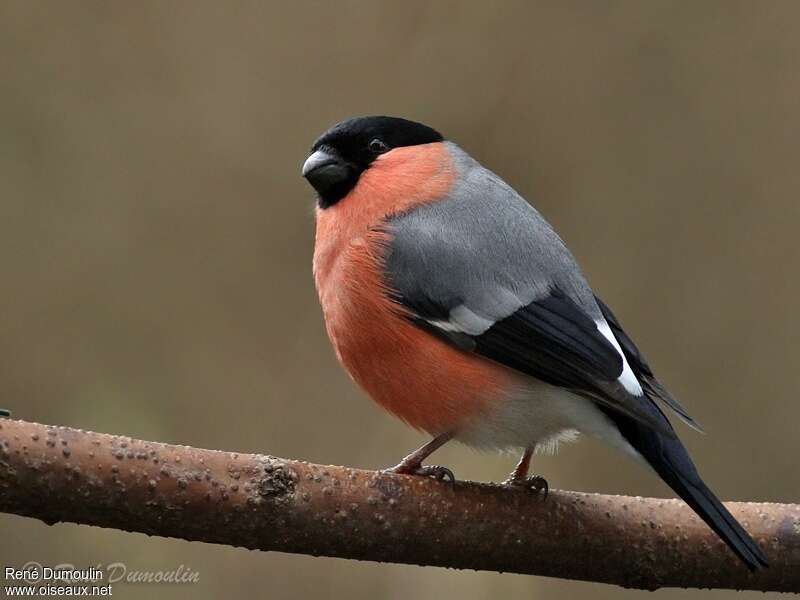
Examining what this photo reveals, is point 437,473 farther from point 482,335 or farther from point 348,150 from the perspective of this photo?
point 348,150

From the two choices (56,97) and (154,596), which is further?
(56,97)

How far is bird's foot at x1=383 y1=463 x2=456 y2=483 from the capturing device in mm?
2736

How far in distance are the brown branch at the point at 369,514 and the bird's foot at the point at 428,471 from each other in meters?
0.05

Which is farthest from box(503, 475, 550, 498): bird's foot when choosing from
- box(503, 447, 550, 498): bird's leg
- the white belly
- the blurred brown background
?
the blurred brown background

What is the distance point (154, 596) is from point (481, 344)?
66.2 inches

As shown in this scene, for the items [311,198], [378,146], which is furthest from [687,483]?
[311,198]

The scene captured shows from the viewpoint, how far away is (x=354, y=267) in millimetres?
3135

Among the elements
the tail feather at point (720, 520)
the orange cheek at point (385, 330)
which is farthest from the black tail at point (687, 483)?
the orange cheek at point (385, 330)

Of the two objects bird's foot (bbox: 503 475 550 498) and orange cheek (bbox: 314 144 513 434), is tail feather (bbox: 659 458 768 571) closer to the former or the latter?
bird's foot (bbox: 503 475 550 498)

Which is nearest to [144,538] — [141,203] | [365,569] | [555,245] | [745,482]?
[365,569]

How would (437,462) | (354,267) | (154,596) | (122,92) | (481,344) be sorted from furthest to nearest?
1. (122,92)
2. (437,462)
3. (154,596)
4. (354,267)
5. (481,344)

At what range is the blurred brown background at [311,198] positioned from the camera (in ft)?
15.0

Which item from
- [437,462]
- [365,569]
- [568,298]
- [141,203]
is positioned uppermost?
[568,298]

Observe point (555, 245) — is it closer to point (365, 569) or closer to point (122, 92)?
point (365, 569)
